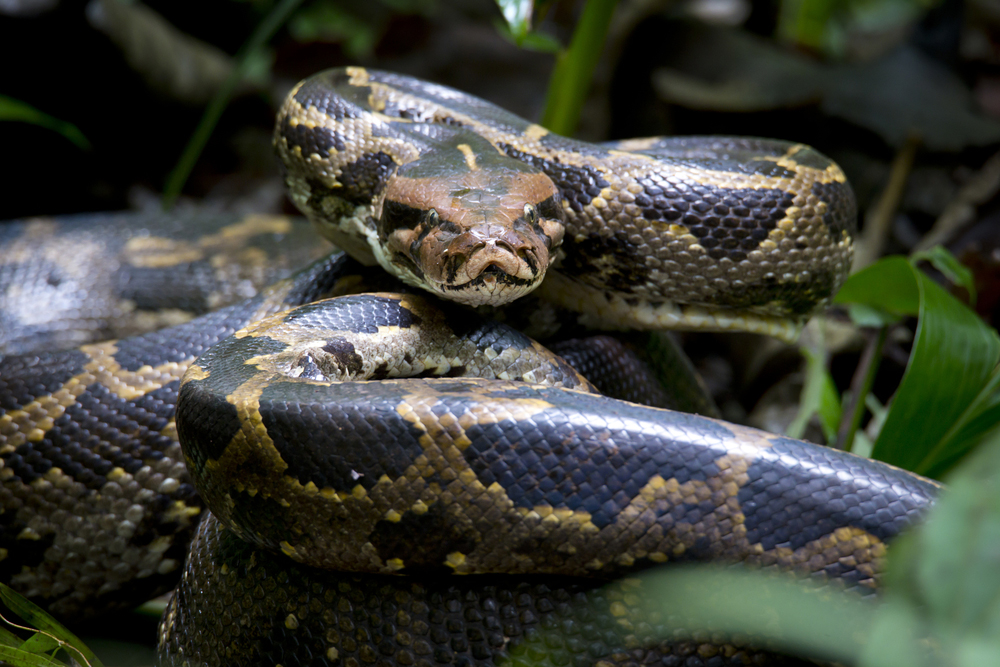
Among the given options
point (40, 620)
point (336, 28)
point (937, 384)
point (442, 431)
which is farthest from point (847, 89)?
point (40, 620)

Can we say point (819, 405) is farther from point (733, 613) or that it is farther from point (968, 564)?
point (968, 564)

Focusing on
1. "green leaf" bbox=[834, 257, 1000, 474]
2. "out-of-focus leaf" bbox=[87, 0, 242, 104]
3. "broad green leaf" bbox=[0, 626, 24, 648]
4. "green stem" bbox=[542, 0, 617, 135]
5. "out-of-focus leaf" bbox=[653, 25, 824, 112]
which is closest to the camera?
"broad green leaf" bbox=[0, 626, 24, 648]

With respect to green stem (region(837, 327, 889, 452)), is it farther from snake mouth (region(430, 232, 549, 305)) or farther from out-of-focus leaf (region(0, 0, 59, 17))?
out-of-focus leaf (region(0, 0, 59, 17))

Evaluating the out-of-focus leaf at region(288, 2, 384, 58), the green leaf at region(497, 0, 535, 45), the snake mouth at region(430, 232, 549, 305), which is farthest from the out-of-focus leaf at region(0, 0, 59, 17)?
the snake mouth at region(430, 232, 549, 305)

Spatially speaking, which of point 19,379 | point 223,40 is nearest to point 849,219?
point 19,379

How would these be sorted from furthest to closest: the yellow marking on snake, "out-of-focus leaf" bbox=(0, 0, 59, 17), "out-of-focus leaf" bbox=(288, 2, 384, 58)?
"out-of-focus leaf" bbox=(288, 2, 384, 58), "out-of-focus leaf" bbox=(0, 0, 59, 17), the yellow marking on snake

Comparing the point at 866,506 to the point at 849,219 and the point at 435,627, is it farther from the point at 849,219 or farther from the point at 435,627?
the point at 849,219

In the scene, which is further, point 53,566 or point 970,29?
point 970,29
